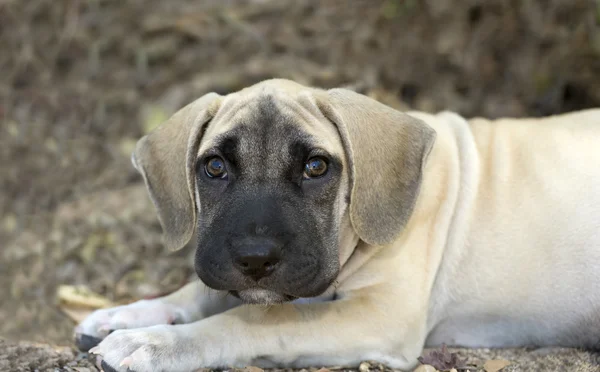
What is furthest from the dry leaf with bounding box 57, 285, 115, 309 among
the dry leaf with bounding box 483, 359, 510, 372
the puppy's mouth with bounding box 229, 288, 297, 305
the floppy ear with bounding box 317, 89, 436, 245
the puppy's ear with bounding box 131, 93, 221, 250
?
the dry leaf with bounding box 483, 359, 510, 372

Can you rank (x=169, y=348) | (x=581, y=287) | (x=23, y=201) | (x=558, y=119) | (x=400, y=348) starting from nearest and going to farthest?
1. (x=169, y=348)
2. (x=400, y=348)
3. (x=581, y=287)
4. (x=558, y=119)
5. (x=23, y=201)

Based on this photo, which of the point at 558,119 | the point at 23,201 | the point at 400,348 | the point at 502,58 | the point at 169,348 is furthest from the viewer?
the point at 502,58

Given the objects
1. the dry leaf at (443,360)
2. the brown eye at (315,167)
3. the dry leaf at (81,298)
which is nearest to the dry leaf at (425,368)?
the dry leaf at (443,360)

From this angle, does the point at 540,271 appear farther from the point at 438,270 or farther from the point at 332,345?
the point at 332,345

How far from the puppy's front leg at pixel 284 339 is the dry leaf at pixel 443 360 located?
9 centimetres

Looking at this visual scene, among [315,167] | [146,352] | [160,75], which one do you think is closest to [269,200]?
[315,167]

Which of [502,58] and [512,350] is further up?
[502,58]

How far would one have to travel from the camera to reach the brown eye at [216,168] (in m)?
4.77

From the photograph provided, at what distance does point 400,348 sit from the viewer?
4867mm

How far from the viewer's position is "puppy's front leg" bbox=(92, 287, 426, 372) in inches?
177

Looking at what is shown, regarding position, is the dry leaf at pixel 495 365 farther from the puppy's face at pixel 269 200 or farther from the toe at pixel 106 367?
the toe at pixel 106 367

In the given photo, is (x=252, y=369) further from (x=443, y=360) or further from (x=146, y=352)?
(x=443, y=360)

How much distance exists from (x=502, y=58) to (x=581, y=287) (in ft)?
16.6

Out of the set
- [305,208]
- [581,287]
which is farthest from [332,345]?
[581,287]
